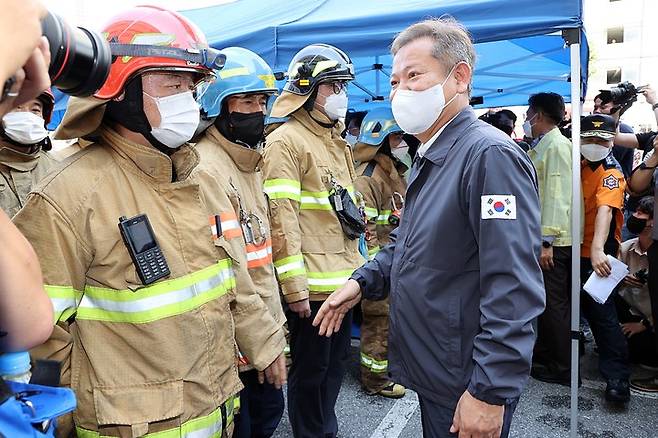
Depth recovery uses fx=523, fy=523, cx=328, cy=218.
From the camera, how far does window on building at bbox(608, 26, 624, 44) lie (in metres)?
36.7

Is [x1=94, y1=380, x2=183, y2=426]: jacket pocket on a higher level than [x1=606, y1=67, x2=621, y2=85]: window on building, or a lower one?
lower

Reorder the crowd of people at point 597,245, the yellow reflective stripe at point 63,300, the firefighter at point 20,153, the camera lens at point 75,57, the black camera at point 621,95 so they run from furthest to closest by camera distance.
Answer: the black camera at point 621,95 → the crowd of people at point 597,245 → the firefighter at point 20,153 → the yellow reflective stripe at point 63,300 → the camera lens at point 75,57

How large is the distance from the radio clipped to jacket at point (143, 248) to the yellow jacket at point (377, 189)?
2.79 m

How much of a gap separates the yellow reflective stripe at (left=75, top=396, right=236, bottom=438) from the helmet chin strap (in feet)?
3.18

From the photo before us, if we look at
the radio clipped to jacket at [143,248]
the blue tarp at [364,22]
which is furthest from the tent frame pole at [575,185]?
the radio clipped to jacket at [143,248]

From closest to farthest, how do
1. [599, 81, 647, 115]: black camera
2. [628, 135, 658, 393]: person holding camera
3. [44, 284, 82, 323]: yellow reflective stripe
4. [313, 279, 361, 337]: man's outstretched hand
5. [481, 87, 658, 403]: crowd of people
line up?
[44, 284, 82, 323]: yellow reflective stripe → [313, 279, 361, 337]: man's outstretched hand → [628, 135, 658, 393]: person holding camera → [481, 87, 658, 403]: crowd of people → [599, 81, 647, 115]: black camera

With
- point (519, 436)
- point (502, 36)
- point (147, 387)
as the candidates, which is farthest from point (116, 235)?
point (519, 436)

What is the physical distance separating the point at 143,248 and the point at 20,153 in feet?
7.30

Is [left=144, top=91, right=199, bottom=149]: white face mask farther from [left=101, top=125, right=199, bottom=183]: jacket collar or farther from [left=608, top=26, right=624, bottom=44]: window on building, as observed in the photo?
[left=608, top=26, right=624, bottom=44]: window on building

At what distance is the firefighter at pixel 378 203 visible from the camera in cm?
421

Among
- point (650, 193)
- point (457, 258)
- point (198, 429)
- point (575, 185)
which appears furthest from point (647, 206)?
point (198, 429)

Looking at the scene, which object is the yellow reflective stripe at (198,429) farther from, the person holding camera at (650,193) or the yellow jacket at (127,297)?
the person holding camera at (650,193)

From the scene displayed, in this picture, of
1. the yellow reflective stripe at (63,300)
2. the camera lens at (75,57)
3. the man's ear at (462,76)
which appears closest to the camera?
the camera lens at (75,57)

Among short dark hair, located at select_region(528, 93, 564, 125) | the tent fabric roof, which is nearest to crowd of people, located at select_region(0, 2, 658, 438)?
the tent fabric roof
